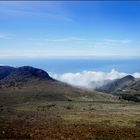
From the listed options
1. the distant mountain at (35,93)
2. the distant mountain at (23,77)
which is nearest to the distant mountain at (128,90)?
the distant mountain at (35,93)

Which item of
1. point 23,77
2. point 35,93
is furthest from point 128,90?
point 35,93

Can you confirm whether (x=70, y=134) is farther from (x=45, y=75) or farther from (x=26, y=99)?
(x=45, y=75)

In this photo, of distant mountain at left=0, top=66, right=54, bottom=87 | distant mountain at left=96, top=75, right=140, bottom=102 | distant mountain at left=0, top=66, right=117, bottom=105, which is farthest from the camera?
distant mountain at left=0, top=66, right=54, bottom=87

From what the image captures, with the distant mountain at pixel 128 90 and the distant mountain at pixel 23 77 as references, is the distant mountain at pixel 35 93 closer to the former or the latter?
the distant mountain at pixel 23 77

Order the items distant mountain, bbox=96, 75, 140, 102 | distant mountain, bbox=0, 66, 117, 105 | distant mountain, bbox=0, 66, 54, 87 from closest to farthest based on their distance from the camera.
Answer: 1. distant mountain, bbox=0, 66, 117, 105
2. distant mountain, bbox=96, 75, 140, 102
3. distant mountain, bbox=0, 66, 54, 87

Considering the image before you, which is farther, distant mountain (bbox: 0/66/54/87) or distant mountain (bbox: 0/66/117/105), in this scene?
distant mountain (bbox: 0/66/54/87)

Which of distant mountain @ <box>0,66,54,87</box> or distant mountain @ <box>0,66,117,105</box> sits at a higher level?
distant mountain @ <box>0,66,54,87</box>

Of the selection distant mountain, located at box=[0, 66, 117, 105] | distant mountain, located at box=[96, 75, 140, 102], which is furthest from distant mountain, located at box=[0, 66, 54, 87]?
distant mountain, located at box=[96, 75, 140, 102]

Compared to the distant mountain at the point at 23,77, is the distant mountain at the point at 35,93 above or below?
below

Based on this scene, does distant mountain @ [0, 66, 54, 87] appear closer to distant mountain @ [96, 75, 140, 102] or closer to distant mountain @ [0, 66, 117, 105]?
distant mountain @ [0, 66, 117, 105]

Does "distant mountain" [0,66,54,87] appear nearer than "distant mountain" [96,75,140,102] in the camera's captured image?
No

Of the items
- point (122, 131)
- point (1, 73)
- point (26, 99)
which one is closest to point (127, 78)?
point (1, 73)
